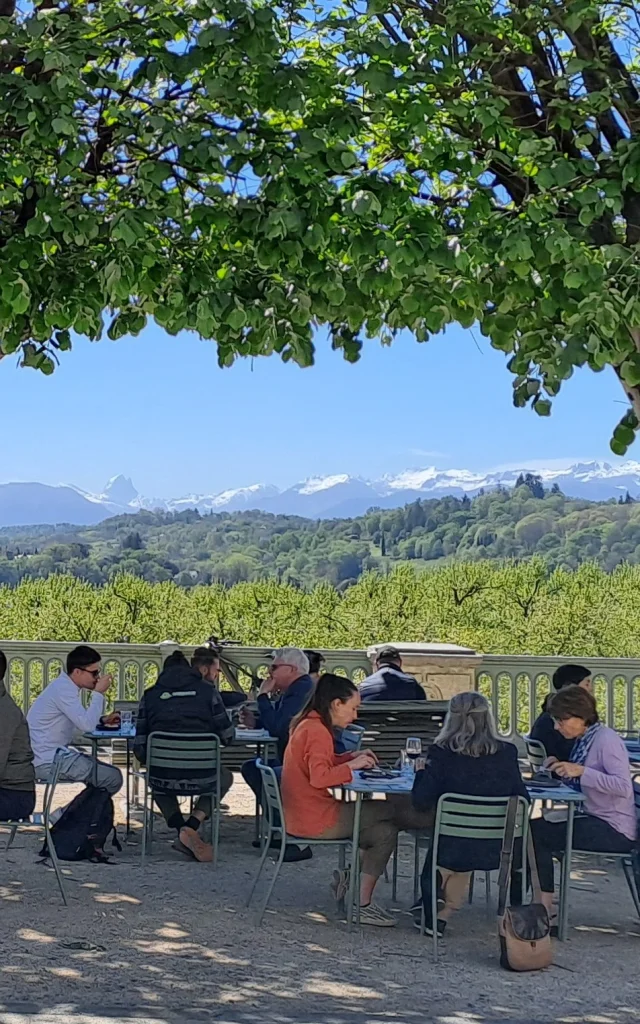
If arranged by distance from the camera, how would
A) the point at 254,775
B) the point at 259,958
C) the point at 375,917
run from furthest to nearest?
1. the point at 254,775
2. the point at 375,917
3. the point at 259,958

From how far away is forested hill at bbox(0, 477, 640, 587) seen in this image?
41.7 metres

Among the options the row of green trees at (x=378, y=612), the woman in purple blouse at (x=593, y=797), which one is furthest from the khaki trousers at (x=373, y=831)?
the row of green trees at (x=378, y=612)

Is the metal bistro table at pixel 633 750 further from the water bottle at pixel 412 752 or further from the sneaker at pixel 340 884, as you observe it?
the sneaker at pixel 340 884

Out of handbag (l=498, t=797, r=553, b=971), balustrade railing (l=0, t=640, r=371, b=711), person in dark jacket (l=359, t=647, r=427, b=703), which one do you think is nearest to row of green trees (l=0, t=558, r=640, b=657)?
balustrade railing (l=0, t=640, r=371, b=711)

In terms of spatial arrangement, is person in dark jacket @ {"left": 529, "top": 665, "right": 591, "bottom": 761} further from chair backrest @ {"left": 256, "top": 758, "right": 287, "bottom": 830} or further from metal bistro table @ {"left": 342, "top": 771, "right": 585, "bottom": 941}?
chair backrest @ {"left": 256, "top": 758, "right": 287, "bottom": 830}

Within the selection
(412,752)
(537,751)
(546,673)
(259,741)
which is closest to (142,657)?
(546,673)

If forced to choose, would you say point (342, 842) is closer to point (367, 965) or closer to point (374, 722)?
point (367, 965)

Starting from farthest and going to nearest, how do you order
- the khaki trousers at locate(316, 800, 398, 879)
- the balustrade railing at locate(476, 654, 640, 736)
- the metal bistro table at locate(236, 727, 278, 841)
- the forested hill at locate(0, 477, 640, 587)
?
the forested hill at locate(0, 477, 640, 587) → the balustrade railing at locate(476, 654, 640, 736) → the metal bistro table at locate(236, 727, 278, 841) → the khaki trousers at locate(316, 800, 398, 879)

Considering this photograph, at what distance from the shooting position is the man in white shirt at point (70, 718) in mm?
7895

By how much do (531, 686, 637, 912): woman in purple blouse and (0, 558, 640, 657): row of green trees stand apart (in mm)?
13104

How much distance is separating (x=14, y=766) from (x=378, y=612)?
1385 centimetres

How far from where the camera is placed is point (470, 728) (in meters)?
6.21

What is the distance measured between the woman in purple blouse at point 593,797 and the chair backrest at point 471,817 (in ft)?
1.67

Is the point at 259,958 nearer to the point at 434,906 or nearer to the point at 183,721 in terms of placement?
the point at 434,906
